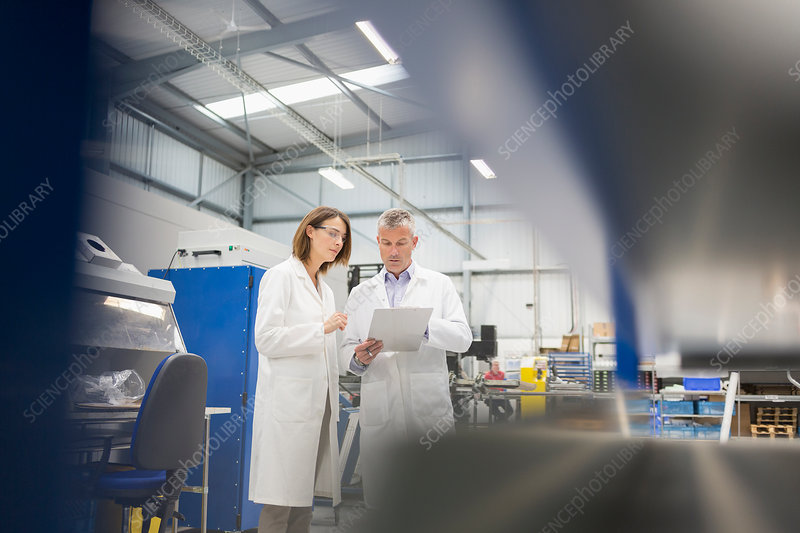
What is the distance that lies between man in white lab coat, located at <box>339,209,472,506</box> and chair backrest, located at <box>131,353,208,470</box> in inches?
46.9

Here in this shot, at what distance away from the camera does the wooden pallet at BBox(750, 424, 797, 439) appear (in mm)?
7035

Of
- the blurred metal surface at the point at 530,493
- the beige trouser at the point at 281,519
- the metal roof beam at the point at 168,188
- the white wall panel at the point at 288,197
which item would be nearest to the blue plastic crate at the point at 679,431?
the beige trouser at the point at 281,519

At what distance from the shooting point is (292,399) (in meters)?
1.68

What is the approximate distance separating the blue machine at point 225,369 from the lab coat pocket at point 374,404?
248 centimetres

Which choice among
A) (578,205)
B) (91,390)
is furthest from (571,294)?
(91,390)

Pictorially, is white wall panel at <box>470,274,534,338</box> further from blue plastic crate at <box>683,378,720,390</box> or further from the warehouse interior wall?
blue plastic crate at <box>683,378,720,390</box>

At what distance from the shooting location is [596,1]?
593 millimetres

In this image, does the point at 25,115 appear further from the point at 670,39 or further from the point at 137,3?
the point at 137,3

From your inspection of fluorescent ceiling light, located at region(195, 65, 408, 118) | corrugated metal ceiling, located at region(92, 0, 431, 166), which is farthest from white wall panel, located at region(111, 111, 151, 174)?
fluorescent ceiling light, located at region(195, 65, 408, 118)

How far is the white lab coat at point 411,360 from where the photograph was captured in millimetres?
1224

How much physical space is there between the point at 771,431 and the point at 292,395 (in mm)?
7502

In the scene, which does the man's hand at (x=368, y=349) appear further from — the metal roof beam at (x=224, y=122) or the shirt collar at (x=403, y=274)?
the metal roof beam at (x=224, y=122)

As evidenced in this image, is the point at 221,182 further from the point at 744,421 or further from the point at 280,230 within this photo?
the point at 744,421

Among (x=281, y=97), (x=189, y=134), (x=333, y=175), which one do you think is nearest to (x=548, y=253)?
(x=333, y=175)
